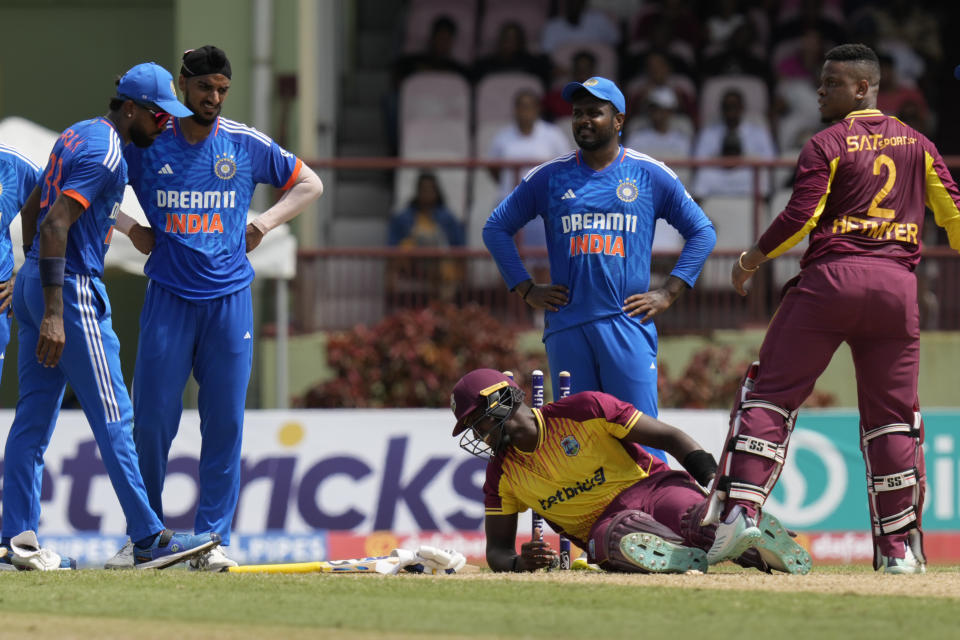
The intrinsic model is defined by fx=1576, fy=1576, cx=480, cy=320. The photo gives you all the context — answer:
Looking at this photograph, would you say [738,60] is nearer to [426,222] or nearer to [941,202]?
[426,222]

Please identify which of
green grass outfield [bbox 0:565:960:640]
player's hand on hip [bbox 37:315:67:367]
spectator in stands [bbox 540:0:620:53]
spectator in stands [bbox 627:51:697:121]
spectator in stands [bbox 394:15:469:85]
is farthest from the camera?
spectator in stands [bbox 540:0:620:53]

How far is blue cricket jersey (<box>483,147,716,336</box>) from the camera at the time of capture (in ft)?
27.4

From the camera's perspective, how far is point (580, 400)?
7.58m

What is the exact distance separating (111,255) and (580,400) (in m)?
7.01

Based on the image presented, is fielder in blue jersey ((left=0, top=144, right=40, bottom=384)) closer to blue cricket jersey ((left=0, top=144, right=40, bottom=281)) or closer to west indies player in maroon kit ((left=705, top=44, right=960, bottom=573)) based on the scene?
blue cricket jersey ((left=0, top=144, right=40, bottom=281))

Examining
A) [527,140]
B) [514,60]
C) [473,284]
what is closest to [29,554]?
[473,284]

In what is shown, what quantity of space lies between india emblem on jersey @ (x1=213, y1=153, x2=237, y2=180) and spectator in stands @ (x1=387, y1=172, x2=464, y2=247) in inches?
292

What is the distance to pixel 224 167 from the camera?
811cm

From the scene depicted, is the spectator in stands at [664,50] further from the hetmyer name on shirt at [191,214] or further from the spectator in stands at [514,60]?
the hetmyer name on shirt at [191,214]

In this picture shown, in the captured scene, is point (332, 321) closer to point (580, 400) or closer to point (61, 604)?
point (580, 400)

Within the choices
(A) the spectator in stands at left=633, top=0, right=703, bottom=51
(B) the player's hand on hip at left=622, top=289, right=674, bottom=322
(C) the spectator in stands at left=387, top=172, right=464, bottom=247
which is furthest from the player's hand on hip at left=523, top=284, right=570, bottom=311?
(A) the spectator in stands at left=633, top=0, right=703, bottom=51

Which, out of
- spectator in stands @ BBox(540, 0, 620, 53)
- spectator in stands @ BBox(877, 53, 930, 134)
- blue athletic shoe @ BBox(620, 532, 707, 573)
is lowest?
blue athletic shoe @ BBox(620, 532, 707, 573)

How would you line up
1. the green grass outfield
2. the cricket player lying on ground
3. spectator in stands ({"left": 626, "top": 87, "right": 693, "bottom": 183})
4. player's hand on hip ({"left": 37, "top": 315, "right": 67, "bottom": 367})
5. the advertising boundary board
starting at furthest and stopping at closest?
spectator in stands ({"left": 626, "top": 87, "right": 693, "bottom": 183}), the advertising boundary board, player's hand on hip ({"left": 37, "top": 315, "right": 67, "bottom": 367}), the cricket player lying on ground, the green grass outfield

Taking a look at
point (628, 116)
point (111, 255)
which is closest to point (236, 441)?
point (111, 255)
